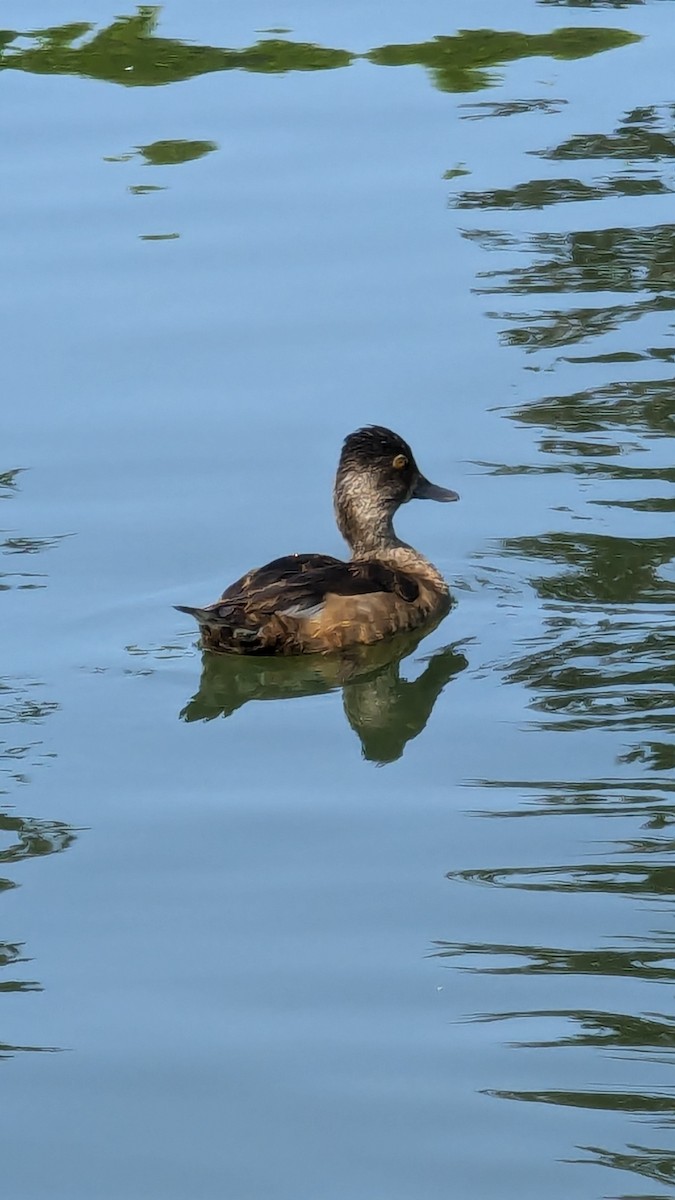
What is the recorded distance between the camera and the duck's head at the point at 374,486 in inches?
364

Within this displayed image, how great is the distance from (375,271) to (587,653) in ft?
12.9

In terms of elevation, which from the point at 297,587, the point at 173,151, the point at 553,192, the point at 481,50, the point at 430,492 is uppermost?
the point at 481,50

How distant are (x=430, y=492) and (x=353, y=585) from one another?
76cm

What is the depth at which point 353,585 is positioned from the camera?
8.88m

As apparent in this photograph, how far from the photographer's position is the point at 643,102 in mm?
13781

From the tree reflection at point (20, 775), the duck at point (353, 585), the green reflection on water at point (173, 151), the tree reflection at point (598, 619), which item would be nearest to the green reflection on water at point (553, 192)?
the tree reflection at point (598, 619)

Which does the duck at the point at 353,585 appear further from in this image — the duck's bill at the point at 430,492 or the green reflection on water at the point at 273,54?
the green reflection on water at the point at 273,54

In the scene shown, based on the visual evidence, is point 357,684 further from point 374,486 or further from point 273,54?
point 273,54

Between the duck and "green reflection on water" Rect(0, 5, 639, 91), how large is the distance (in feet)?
18.6

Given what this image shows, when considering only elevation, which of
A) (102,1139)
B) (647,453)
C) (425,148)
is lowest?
(102,1139)

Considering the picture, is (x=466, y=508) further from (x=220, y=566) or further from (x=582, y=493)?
(x=220, y=566)

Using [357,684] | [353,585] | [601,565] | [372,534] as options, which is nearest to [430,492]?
[372,534]

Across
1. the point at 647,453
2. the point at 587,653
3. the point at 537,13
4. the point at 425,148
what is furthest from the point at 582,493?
the point at 537,13

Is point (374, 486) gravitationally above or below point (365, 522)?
above
